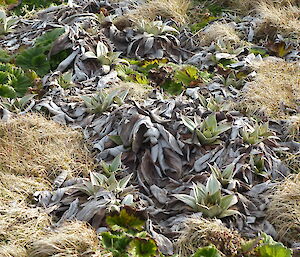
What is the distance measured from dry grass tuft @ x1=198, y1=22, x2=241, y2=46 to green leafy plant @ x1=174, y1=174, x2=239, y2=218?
7.62 feet

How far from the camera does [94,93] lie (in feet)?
13.4

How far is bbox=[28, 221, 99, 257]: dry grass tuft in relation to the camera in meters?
2.43

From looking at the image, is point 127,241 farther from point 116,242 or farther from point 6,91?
point 6,91

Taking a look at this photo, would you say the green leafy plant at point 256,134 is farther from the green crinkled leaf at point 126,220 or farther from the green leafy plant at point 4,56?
the green leafy plant at point 4,56

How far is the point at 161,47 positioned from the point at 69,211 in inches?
99.1

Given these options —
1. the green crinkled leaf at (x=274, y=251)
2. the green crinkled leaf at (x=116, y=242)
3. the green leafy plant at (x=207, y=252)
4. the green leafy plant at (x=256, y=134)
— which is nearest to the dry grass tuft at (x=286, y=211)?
the green crinkled leaf at (x=274, y=251)

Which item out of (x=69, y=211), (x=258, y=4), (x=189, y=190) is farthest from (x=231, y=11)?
(x=69, y=211)

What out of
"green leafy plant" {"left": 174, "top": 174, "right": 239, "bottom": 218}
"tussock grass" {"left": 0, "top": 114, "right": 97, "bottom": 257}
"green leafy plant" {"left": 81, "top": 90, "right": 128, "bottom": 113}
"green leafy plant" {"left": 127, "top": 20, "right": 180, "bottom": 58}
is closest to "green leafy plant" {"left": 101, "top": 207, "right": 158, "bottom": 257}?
"tussock grass" {"left": 0, "top": 114, "right": 97, "bottom": 257}

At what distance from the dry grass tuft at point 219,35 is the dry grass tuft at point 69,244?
2884mm

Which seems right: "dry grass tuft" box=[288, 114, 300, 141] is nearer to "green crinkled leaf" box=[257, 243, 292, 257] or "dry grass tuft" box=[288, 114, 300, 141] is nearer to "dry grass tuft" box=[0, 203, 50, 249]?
A: "green crinkled leaf" box=[257, 243, 292, 257]

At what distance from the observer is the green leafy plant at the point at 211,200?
2713 mm

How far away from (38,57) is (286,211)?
2.82 metres

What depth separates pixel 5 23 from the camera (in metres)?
5.28

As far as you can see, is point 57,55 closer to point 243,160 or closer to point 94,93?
point 94,93
